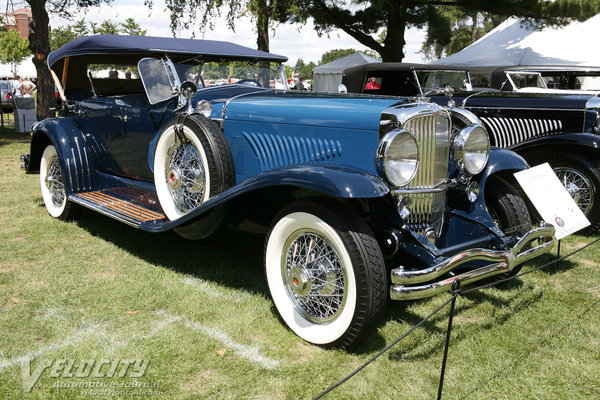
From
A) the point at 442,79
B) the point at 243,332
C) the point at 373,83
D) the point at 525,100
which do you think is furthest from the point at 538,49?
the point at 243,332

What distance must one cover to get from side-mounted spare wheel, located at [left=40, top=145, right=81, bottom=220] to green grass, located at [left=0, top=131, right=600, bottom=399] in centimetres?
81

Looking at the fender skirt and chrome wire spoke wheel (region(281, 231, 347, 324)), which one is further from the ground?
the fender skirt

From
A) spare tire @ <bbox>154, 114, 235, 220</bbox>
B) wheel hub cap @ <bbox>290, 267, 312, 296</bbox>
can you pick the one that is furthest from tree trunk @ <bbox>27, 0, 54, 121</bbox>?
wheel hub cap @ <bbox>290, 267, 312, 296</bbox>

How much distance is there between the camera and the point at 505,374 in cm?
274

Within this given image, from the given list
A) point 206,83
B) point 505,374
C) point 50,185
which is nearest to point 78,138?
point 50,185

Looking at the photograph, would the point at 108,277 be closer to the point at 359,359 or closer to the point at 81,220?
the point at 81,220

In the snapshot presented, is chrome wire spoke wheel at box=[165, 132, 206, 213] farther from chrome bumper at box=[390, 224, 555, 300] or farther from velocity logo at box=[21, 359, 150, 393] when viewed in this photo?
chrome bumper at box=[390, 224, 555, 300]

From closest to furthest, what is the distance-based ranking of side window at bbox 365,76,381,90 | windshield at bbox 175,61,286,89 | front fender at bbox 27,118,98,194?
windshield at bbox 175,61,286,89, front fender at bbox 27,118,98,194, side window at bbox 365,76,381,90

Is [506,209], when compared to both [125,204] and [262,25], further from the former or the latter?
[262,25]

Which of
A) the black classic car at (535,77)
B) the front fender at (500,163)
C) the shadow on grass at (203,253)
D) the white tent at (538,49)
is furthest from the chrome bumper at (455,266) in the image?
the white tent at (538,49)

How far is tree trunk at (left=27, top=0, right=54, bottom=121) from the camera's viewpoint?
13453 mm

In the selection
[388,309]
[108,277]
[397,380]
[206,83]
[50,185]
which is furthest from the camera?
[50,185]

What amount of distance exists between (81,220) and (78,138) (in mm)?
937

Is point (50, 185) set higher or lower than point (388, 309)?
higher
